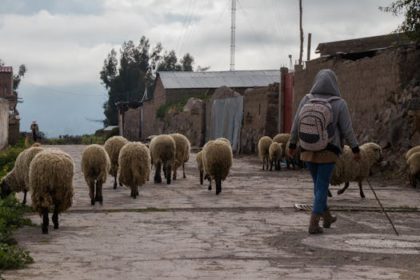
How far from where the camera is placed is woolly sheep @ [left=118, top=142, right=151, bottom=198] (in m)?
12.9

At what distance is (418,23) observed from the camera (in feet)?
58.7

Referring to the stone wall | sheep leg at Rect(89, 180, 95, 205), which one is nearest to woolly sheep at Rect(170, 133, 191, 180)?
the stone wall

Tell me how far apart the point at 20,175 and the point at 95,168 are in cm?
119

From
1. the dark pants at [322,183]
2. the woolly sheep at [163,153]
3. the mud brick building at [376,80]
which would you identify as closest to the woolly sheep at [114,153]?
the woolly sheep at [163,153]

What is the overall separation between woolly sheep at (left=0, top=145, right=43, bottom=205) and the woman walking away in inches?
162

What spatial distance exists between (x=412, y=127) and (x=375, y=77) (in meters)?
2.19

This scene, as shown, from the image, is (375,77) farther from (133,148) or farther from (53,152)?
(53,152)

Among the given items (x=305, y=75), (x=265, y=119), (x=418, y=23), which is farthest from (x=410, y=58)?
(x=265, y=119)

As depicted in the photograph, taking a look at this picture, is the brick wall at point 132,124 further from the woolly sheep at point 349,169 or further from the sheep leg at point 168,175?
the woolly sheep at point 349,169

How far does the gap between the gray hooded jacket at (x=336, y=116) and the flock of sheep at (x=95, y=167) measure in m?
2.75

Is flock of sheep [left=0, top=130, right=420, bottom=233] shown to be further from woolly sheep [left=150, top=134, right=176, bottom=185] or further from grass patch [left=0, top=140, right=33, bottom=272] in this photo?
grass patch [left=0, top=140, right=33, bottom=272]

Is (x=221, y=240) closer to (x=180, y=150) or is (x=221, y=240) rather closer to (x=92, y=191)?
(x=92, y=191)

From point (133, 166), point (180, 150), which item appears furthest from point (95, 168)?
point (180, 150)

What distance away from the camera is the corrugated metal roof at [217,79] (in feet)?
188
